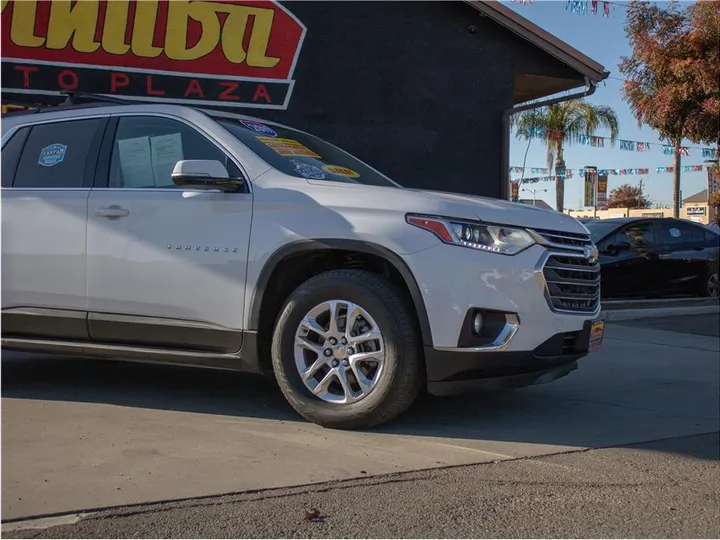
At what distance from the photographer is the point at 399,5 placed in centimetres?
1130

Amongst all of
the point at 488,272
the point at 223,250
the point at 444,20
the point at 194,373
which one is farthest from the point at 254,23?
the point at 488,272

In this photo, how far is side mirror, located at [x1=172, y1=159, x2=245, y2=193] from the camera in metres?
4.64

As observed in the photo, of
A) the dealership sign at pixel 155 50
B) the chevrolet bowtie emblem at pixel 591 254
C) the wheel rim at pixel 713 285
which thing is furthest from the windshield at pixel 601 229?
the chevrolet bowtie emblem at pixel 591 254

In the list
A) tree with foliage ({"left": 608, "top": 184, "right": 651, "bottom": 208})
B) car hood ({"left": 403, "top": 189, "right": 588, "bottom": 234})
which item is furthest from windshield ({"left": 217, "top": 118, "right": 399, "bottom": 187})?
tree with foliage ({"left": 608, "top": 184, "right": 651, "bottom": 208})

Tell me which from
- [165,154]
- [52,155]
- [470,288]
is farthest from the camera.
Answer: [52,155]

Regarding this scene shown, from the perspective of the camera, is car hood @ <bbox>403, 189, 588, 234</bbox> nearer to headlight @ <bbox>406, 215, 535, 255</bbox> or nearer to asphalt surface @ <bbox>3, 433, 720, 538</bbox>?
headlight @ <bbox>406, 215, 535, 255</bbox>

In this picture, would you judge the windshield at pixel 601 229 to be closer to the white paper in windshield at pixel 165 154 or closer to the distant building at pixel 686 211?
the white paper in windshield at pixel 165 154

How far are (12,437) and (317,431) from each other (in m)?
1.62

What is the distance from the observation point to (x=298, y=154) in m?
5.21

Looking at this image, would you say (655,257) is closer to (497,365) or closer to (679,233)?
(679,233)

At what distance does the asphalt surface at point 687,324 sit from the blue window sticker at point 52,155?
7587 mm

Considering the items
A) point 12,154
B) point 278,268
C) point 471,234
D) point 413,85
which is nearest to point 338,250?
point 278,268

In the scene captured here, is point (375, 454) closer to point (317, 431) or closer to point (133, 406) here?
point (317, 431)

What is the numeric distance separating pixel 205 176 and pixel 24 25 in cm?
623
